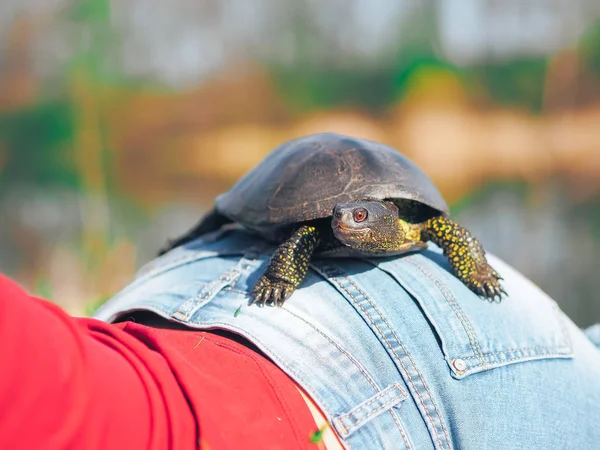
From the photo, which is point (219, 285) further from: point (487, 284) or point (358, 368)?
point (487, 284)

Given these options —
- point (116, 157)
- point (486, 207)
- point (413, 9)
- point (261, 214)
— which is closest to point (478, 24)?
point (413, 9)

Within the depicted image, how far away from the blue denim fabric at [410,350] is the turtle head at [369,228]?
0.22ft

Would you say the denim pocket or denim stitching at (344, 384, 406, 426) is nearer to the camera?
denim stitching at (344, 384, 406, 426)

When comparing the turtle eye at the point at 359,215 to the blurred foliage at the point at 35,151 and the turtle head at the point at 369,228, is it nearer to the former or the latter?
the turtle head at the point at 369,228

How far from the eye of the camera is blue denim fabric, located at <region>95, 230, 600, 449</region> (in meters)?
0.83

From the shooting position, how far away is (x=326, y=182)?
1.27 m

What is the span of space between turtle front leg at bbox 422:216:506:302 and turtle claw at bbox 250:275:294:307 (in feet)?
1.11

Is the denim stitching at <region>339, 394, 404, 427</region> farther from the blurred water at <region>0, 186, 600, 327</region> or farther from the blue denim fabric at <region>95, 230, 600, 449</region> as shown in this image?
the blurred water at <region>0, 186, 600, 327</region>

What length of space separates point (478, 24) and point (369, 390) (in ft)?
20.7

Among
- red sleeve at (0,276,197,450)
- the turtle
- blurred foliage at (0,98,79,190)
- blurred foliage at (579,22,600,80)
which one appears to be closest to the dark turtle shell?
the turtle

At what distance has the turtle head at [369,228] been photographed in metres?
1.15

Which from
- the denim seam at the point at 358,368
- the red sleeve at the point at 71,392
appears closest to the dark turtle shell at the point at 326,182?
the denim seam at the point at 358,368

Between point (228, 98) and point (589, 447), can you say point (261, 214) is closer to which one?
point (589, 447)

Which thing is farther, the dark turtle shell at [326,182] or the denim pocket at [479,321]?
the dark turtle shell at [326,182]
